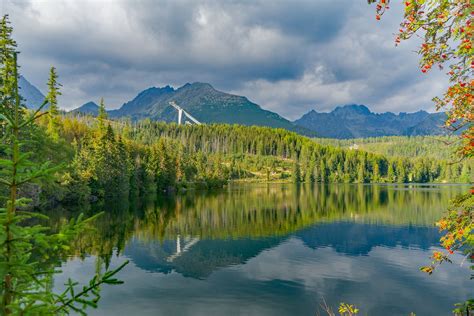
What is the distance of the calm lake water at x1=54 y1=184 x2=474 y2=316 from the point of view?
22781mm

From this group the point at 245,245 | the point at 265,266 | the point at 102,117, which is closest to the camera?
the point at 265,266

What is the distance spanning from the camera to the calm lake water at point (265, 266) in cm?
2278

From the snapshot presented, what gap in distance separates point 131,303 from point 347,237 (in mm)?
31217

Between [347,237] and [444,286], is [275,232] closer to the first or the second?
[347,237]

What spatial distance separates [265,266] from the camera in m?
31.4

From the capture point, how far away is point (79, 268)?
1115 inches

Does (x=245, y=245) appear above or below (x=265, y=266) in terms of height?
above

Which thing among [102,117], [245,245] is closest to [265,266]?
[245,245]

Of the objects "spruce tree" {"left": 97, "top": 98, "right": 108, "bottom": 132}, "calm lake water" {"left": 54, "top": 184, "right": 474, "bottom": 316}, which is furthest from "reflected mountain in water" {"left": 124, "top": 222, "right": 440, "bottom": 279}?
"spruce tree" {"left": 97, "top": 98, "right": 108, "bottom": 132}

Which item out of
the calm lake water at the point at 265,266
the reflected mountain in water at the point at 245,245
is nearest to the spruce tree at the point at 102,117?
the calm lake water at the point at 265,266

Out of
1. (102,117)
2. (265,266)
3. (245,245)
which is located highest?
(102,117)

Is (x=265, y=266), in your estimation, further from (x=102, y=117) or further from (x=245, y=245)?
(x=102, y=117)

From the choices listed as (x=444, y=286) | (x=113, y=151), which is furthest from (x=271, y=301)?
(x=113, y=151)

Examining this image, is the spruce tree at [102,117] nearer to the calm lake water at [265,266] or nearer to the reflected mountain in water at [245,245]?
the calm lake water at [265,266]
